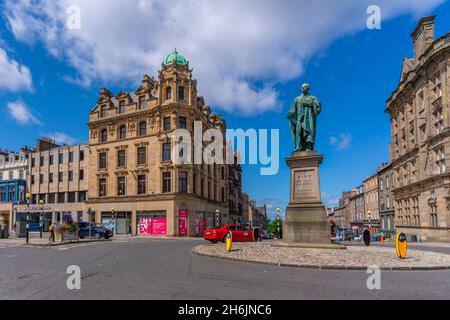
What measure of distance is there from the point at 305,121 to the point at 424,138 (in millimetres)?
25329

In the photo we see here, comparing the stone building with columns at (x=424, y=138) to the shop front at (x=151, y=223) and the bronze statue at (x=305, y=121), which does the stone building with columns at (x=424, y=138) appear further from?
the shop front at (x=151, y=223)

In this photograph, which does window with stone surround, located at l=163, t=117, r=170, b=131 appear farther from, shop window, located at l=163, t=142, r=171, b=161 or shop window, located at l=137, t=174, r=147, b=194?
shop window, located at l=137, t=174, r=147, b=194

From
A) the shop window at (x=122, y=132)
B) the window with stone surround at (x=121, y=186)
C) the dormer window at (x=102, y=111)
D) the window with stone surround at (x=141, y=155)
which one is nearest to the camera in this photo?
the window with stone surround at (x=141, y=155)

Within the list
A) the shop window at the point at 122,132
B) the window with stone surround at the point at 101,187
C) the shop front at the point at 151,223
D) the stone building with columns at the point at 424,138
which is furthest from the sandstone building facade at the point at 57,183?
the stone building with columns at the point at 424,138

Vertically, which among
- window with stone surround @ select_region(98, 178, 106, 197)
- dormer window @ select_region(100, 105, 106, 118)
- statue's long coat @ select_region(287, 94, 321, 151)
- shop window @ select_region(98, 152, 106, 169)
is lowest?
window with stone surround @ select_region(98, 178, 106, 197)

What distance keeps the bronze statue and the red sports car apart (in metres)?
9.55

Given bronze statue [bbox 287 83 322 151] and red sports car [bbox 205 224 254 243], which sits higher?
bronze statue [bbox 287 83 322 151]

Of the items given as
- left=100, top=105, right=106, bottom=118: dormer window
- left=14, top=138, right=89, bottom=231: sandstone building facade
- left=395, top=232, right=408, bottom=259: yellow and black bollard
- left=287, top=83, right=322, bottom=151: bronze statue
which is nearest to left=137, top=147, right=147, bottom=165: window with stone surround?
left=100, top=105, right=106, bottom=118: dormer window

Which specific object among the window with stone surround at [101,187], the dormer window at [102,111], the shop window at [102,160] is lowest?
the window with stone surround at [101,187]

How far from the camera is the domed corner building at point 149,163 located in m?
41.2

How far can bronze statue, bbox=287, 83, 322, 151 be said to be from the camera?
17812 mm

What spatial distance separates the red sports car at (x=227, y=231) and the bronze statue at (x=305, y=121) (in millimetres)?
9545
